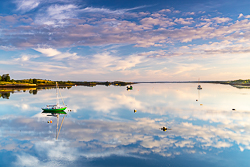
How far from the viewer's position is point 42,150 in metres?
26.7

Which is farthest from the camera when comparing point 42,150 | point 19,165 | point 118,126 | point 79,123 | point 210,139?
point 79,123

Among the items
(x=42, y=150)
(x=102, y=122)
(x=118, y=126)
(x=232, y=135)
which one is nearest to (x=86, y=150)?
(x=42, y=150)

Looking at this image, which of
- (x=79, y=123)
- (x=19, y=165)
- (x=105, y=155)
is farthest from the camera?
(x=79, y=123)

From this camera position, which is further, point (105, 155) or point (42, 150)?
point (42, 150)

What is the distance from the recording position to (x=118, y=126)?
39312 millimetres

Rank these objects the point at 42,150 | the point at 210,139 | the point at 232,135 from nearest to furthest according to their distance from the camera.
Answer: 1. the point at 42,150
2. the point at 210,139
3. the point at 232,135

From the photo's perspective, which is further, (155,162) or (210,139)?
(210,139)

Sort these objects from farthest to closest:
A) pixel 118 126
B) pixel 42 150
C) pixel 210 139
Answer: pixel 118 126 → pixel 210 139 → pixel 42 150

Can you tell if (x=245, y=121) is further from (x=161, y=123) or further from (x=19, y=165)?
(x=19, y=165)

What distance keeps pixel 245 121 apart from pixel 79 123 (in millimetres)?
39496

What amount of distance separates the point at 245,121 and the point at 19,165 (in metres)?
47.2

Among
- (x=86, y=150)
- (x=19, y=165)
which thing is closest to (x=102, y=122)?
(x=86, y=150)

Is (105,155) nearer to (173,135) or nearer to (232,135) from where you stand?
(173,135)

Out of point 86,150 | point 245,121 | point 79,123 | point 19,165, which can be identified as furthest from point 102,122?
point 245,121
